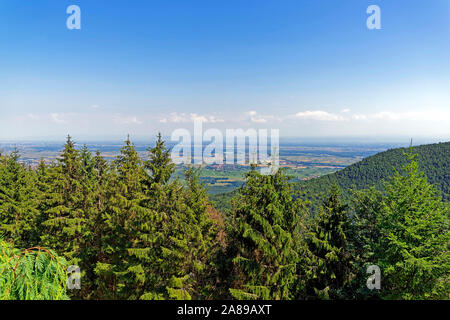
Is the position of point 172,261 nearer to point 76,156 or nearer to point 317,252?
point 317,252

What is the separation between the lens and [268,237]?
10.5 metres

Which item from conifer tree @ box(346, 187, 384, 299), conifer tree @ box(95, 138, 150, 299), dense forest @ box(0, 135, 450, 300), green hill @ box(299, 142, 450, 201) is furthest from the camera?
green hill @ box(299, 142, 450, 201)

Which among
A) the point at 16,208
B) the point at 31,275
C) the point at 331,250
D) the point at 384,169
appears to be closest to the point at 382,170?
the point at 384,169

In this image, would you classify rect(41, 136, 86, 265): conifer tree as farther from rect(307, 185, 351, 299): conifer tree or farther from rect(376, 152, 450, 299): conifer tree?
rect(376, 152, 450, 299): conifer tree

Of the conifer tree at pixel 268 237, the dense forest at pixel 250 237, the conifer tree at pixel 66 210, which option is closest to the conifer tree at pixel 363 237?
the dense forest at pixel 250 237

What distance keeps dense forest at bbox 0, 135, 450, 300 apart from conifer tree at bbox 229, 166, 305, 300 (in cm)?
5

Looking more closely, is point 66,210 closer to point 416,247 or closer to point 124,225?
point 124,225

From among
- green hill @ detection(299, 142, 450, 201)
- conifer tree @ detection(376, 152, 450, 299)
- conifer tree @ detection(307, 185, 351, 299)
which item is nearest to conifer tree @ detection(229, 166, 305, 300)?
conifer tree @ detection(307, 185, 351, 299)

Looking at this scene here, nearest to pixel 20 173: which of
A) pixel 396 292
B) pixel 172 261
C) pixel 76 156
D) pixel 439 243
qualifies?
pixel 76 156

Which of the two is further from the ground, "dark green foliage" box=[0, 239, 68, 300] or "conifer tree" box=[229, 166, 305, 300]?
"dark green foliage" box=[0, 239, 68, 300]

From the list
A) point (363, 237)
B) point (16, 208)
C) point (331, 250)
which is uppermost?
point (363, 237)

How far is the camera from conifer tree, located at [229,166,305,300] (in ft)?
33.7

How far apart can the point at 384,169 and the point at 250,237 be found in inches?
5090

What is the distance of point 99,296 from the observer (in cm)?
1575
